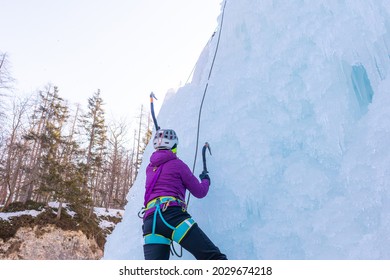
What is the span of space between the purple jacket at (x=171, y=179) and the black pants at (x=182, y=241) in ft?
0.56

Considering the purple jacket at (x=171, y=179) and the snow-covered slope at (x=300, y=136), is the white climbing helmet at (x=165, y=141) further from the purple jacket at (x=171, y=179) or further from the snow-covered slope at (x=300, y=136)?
the snow-covered slope at (x=300, y=136)

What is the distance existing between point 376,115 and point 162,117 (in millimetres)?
3126

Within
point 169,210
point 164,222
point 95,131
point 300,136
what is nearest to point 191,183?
point 169,210

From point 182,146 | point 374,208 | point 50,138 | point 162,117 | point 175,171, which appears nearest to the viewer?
point 374,208

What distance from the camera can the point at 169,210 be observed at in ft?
8.86

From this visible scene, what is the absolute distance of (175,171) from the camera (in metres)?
2.87

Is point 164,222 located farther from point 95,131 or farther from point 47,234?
point 95,131

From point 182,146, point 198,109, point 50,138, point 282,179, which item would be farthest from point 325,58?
point 50,138

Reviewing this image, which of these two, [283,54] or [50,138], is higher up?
[50,138]

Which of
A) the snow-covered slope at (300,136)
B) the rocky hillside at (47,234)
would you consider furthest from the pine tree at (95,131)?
the snow-covered slope at (300,136)

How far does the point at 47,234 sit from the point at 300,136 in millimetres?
15150

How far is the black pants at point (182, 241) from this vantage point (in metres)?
2.54

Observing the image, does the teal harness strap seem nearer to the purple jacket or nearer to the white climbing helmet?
the purple jacket
